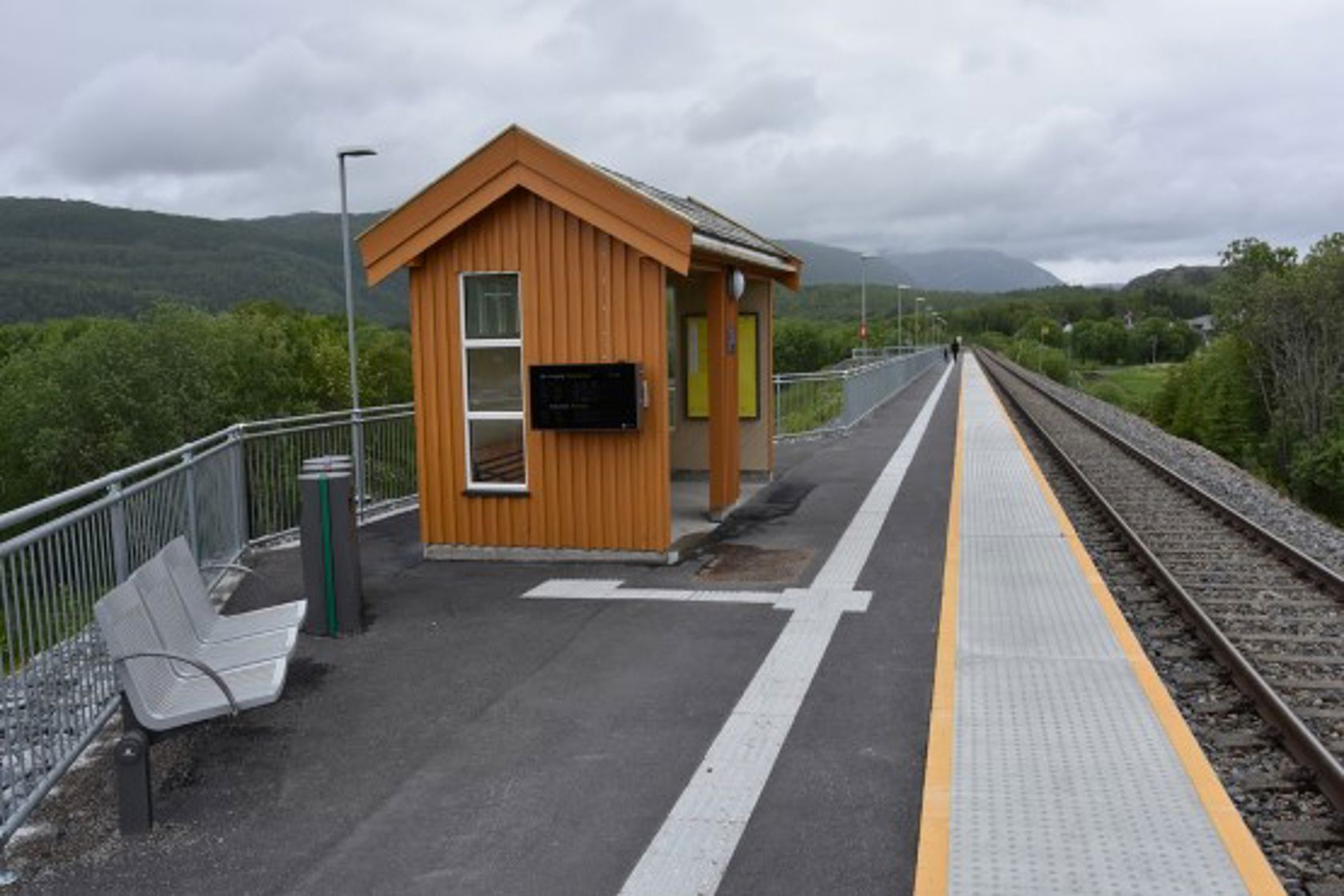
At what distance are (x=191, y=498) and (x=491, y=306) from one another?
2.94 metres

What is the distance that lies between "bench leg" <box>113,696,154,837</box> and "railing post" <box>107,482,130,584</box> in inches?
70.0

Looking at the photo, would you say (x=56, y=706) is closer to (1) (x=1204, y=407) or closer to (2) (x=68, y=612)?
(2) (x=68, y=612)

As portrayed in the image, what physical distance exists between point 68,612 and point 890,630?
4.74 m

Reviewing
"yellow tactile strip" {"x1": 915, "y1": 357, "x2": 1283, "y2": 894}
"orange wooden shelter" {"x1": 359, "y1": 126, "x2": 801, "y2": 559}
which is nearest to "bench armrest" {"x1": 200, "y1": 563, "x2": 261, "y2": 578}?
"orange wooden shelter" {"x1": 359, "y1": 126, "x2": 801, "y2": 559}

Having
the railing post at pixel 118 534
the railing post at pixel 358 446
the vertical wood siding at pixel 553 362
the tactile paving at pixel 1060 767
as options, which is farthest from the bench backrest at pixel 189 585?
the railing post at pixel 358 446

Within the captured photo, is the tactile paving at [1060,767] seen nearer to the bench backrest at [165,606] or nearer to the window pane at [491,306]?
the bench backrest at [165,606]

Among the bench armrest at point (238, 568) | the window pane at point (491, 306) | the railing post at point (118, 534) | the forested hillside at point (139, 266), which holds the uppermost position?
the forested hillside at point (139, 266)

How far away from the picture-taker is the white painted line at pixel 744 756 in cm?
423

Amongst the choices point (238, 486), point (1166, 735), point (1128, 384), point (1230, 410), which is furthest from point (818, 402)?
point (1128, 384)

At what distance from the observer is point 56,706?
506cm

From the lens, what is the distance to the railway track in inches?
240

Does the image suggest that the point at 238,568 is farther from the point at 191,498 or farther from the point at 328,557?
the point at 328,557

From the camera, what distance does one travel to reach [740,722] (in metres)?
5.78

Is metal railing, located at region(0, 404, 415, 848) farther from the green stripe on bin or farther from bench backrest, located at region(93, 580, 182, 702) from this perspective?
the green stripe on bin
